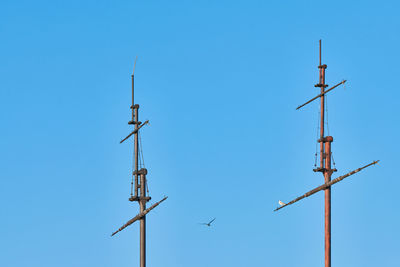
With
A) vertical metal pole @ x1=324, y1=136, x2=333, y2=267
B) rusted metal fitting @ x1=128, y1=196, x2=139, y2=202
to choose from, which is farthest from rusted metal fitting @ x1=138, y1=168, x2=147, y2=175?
vertical metal pole @ x1=324, y1=136, x2=333, y2=267

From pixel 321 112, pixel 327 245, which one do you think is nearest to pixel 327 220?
pixel 327 245

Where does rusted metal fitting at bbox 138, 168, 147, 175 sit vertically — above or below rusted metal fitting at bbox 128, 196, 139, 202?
above

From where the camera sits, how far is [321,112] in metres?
74.8

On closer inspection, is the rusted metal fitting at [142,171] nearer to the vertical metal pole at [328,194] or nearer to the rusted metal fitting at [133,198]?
the rusted metal fitting at [133,198]

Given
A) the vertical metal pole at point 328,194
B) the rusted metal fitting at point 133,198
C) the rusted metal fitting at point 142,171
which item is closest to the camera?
the vertical metal pole at point 328,194

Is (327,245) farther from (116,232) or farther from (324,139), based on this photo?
(116,232)

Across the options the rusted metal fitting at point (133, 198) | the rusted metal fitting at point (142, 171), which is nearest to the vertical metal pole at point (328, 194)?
the rusted metal fitting at point (142, 171)

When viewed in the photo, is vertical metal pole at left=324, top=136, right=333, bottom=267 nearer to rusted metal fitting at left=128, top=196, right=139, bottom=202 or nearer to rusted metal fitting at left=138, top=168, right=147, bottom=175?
rusted metal fitting at left=138, top=168, right=147, bottom=175

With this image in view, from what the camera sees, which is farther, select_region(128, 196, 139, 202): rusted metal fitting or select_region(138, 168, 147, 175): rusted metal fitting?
select_region(138, 168, 147, 175): rusted metal fitting

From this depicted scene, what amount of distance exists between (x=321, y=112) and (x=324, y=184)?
4.32 metres

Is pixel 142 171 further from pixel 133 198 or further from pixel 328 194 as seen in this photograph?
pixel 328 194

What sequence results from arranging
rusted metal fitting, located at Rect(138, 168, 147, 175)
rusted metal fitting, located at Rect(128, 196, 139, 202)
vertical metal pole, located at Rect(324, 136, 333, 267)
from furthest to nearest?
rusted metal fitting, located at Rect(138, 168, 147, 175) < rusted metal fitting, located at Rect(128, 196, 139, 202) < vertical metal pole, located at Rect(324, 136, 333, 267)

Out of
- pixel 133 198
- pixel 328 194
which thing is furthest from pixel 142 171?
pixel 328 194

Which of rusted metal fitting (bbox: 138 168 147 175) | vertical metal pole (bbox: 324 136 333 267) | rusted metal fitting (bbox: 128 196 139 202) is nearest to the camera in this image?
vertical metal pole (bbox: 324 136 333 267)
